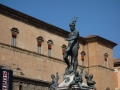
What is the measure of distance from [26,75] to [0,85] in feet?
14.9

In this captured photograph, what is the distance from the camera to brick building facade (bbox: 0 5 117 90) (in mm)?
30391

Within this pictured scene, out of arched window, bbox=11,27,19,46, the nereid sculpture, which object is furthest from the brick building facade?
the nereid sculpture

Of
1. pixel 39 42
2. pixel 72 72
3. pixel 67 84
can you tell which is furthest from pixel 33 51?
pixel 67 84

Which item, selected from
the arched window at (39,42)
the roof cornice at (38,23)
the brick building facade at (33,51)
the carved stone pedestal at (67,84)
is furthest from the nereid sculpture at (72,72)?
the arched window at (39,42)

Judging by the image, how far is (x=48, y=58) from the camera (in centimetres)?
3547

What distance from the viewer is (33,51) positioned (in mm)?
33531

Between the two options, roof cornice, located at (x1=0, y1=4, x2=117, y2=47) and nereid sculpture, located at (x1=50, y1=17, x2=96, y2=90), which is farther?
roof cornice, located at (x1=0, y1=4, x2=117, y2=47)

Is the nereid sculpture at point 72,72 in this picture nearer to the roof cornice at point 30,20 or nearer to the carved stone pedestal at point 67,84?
the carved stone pedestal at point 67,84

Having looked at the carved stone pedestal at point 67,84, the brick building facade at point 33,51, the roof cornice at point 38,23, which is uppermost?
the roof cornice at point 38,23

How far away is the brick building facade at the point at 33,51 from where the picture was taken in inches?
1196

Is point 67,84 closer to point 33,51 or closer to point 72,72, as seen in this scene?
point 72,72

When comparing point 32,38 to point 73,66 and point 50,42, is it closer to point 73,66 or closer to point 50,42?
point 50,42

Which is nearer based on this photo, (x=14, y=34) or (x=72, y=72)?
(x=72, y=72)

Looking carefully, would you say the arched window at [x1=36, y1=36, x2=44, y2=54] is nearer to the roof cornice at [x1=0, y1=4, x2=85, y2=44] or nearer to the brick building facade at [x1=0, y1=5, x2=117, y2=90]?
the brick building facade at [x1=0, y1=5, x2=117, y2=90]
